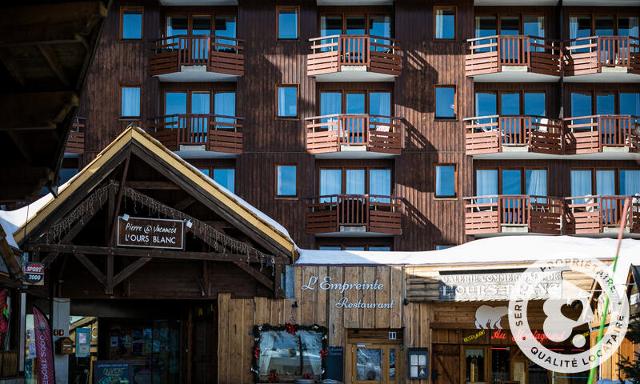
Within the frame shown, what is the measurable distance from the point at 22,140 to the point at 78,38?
3924 mm

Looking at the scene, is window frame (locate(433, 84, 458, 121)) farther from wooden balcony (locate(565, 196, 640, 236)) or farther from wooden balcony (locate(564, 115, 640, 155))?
wooden balcony (locate(565, 196, 640, 236))

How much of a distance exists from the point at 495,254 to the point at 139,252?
8640 millimetres

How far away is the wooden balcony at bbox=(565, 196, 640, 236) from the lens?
37.7m

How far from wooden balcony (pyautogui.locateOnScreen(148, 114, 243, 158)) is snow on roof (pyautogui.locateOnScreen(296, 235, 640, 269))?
9.74 meters

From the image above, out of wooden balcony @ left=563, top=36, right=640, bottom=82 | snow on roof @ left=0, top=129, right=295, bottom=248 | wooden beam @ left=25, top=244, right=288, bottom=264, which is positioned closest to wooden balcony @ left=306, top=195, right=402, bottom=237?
wooden balcony @ left=563, top=36, right=640, bottom=82

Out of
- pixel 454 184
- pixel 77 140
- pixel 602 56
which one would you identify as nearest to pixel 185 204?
pixel 77 140

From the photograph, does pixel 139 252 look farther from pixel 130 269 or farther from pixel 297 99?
pixel 297 99

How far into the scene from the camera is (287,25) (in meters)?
39.0

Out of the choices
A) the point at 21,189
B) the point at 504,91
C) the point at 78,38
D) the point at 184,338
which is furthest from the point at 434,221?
the point at 78,38

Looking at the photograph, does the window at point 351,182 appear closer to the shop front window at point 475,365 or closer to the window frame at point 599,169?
the window frame at point 599,169

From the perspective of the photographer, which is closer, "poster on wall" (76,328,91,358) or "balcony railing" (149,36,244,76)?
"poster on wall" (76,328,91,358)

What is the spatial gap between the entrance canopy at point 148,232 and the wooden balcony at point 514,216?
12.1 metres

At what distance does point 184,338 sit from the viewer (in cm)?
3231

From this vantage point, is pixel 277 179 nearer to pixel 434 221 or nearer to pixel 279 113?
pixel 279 113
